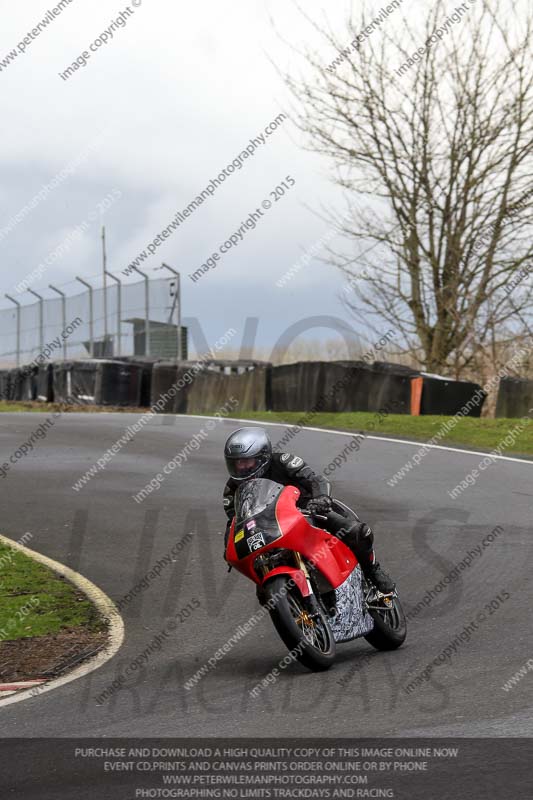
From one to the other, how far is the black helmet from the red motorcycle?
0.09 metres

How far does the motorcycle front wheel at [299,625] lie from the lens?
22.9 feet

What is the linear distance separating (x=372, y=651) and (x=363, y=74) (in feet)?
89.5

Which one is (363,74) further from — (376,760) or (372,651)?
(376,760)

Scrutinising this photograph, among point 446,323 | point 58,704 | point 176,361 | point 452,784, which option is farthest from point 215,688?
point 446,323

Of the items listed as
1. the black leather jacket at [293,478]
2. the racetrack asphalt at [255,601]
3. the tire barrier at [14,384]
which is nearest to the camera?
the racetrack asphalt at [255,601]

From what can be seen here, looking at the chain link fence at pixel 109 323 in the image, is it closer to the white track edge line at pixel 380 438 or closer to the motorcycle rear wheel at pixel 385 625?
the white track edge line at pixel 380 438

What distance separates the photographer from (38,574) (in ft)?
34.2

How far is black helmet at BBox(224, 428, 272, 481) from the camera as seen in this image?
7.51 meters

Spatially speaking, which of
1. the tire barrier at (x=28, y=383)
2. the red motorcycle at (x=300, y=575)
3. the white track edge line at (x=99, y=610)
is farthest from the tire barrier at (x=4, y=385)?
the red motorcycle at (x=300, y=575)

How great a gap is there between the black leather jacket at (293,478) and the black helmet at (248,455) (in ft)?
0.30

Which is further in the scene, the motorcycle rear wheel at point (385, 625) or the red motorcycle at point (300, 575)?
the motorcycle rear wheel at point (385, 625)

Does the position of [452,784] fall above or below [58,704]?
above

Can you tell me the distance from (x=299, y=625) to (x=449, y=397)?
16184 millimetres

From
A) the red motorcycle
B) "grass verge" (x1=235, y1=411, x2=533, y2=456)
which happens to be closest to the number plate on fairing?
the red motorcycle
